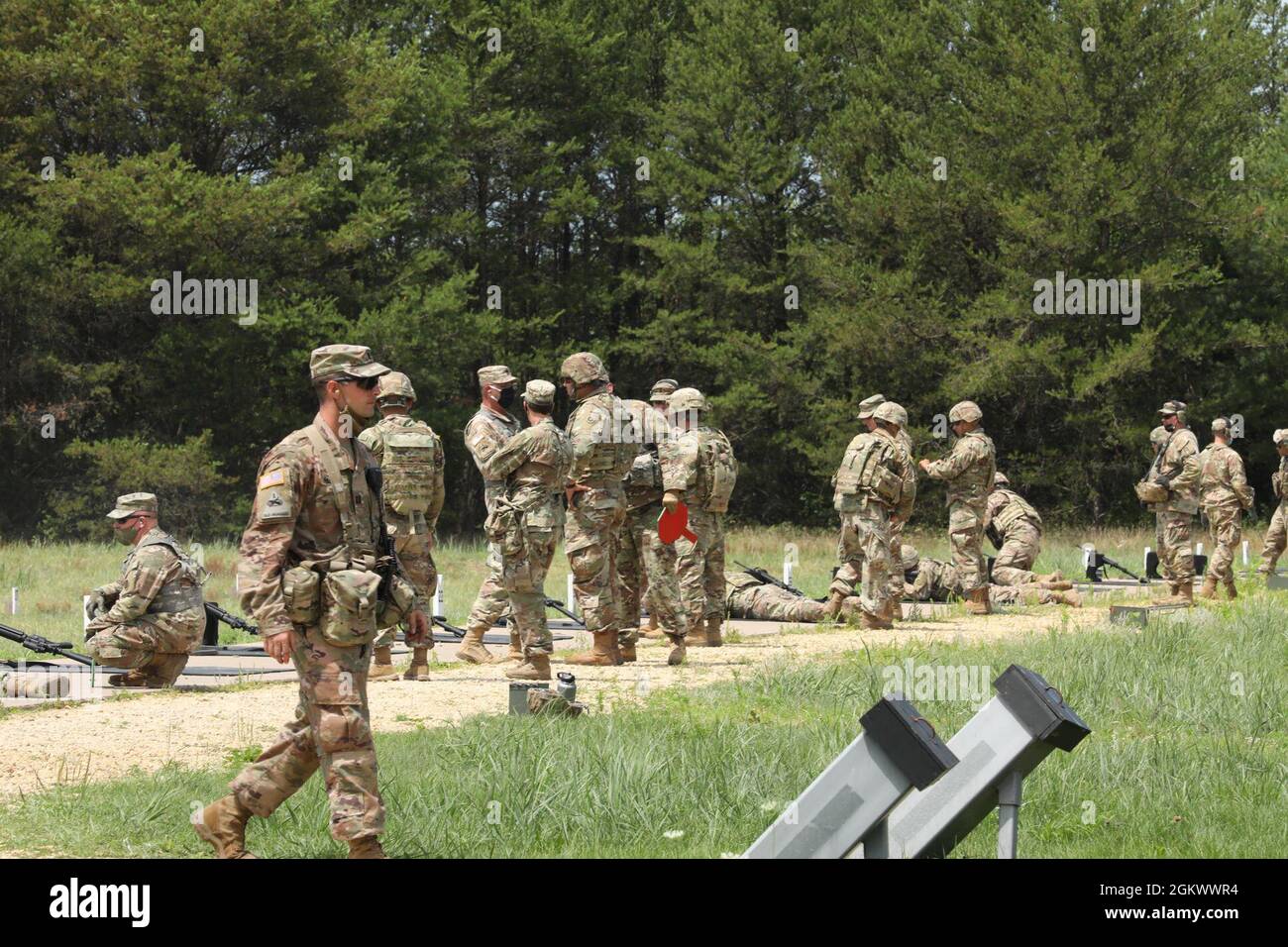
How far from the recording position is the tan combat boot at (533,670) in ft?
40.3

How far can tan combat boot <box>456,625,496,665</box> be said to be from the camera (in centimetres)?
1431

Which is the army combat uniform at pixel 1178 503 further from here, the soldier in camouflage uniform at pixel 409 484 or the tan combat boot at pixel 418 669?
the tan combat boot at pixel 418 669

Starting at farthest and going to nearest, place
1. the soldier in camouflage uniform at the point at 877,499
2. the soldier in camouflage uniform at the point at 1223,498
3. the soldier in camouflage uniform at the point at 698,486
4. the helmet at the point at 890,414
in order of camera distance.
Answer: the soldier in camouflage uniform at the point at 1223,498 → the helmet at the point at 890,414 → the soldier in camouflage uniform at the point at 877,499 → the soldier in camouflage uniform at the point at 698,486

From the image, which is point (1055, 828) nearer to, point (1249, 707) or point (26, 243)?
point (1249, 707)

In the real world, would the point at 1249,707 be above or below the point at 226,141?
below

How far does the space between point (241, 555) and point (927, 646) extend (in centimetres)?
840

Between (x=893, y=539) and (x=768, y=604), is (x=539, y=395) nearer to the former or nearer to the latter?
(x=893, y=539)

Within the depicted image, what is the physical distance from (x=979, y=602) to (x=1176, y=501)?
2.95 meters

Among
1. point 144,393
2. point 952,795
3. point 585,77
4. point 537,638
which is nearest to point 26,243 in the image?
point 144,393

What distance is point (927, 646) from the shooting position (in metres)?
14.2

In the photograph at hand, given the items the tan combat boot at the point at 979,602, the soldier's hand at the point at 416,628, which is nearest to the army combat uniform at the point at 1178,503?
the tan combat boot at the point at 979,602

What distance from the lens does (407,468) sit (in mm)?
12883

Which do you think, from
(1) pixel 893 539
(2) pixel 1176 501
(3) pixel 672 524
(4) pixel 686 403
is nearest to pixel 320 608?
(3) pixel 672 524

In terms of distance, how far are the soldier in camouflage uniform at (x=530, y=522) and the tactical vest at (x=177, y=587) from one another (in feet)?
7.49
